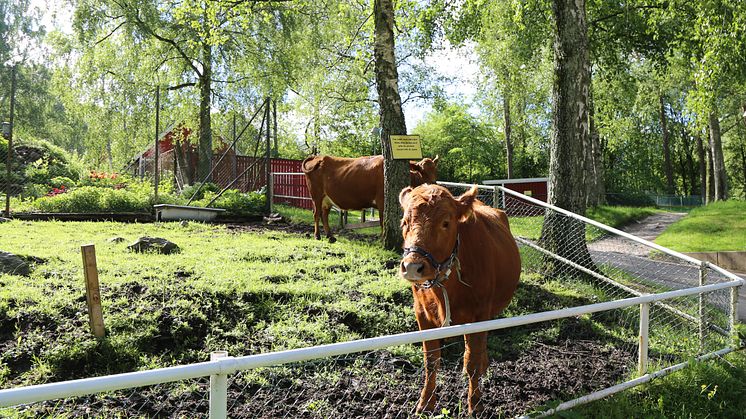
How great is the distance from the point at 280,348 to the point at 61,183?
44.7 feet

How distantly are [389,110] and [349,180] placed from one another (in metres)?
1.83

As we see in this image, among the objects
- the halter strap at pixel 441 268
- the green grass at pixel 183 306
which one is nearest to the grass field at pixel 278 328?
the green grass at pixel 183 306

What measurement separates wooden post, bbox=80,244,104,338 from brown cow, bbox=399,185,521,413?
263 centimetres

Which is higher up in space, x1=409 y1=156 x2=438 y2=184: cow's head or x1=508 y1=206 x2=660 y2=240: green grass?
x1=409 y1=156 x2=438 y2=184: cow's head

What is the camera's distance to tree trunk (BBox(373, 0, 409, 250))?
7844mm

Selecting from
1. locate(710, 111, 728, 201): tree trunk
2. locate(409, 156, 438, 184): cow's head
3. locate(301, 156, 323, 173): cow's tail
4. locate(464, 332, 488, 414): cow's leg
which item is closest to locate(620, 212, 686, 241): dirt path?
locate(710, 111, 728, 201): tree trunk

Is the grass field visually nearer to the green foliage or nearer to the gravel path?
the gravel path

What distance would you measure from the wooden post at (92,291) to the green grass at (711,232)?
12717 millimetres

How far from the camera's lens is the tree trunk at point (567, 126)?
318 inches

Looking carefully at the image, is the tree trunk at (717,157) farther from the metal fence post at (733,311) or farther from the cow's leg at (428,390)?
the cow's leg at (428,390)

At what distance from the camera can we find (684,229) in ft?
50.3

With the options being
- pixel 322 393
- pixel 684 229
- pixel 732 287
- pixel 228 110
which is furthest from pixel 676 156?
pixel 322 393

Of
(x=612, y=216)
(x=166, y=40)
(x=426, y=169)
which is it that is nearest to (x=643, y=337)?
(x=426, y=169)

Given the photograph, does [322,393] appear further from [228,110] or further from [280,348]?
[228,110]
